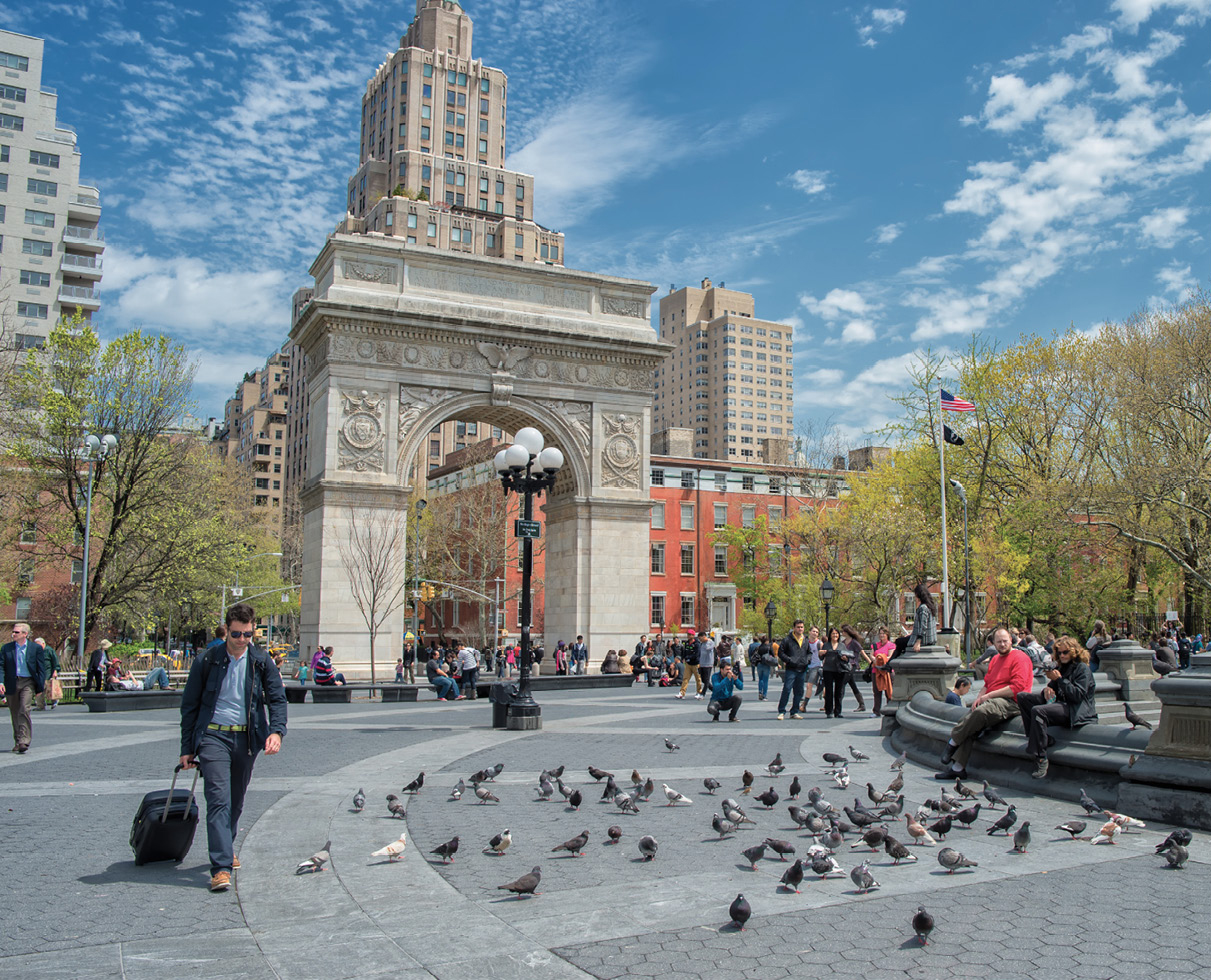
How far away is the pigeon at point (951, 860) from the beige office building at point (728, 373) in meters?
157

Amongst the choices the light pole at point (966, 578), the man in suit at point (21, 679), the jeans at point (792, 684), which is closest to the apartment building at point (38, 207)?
the light pole at point (966, 578)

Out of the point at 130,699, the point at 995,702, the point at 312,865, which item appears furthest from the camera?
the point at 130,699

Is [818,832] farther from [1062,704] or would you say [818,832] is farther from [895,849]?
[1062,704]

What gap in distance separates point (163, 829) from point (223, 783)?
2.17ft

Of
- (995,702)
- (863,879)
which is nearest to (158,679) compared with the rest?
(995,702)

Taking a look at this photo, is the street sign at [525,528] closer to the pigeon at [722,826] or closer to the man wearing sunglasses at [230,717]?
the pigeon at [722,826]

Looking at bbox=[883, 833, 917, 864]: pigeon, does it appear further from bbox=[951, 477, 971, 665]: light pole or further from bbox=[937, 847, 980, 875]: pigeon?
bbox=[951, 477, 971, 665]: light pole

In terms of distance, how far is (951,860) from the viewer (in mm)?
6129

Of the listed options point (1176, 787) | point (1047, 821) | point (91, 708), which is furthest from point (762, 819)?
point (91, 708)

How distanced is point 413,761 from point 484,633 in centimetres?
4765

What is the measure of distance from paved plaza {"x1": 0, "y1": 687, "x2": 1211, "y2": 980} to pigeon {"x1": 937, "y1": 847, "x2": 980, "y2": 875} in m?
0.08

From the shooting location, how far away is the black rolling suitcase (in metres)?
6.44

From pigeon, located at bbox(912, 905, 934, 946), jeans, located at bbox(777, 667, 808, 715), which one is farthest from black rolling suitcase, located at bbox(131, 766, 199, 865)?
jeans, located at bbox(777, 667, 808, 715)

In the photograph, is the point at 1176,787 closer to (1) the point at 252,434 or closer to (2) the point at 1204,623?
Result: (2) the point at 1204,623
